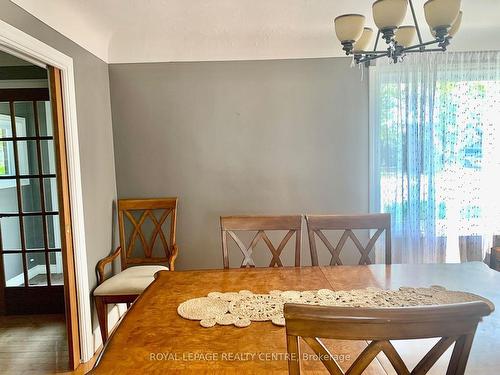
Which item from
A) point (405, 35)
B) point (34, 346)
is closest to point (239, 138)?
point (405, 35)

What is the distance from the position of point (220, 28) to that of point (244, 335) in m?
2.44

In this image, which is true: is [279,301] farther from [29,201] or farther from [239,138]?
[29,201]

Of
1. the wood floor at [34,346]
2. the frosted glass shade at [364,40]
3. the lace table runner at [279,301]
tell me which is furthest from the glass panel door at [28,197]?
the frosted glass shade at [364,40]

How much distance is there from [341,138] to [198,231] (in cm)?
149

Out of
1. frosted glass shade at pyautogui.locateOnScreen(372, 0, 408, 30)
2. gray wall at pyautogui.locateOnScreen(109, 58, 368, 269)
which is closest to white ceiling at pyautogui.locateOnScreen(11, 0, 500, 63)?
gray wall at pyautogui.locateOnScreen(109, 58, 368, 269)

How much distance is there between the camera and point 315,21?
9.14 feet

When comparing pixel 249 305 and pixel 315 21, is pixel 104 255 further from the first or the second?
pixel 315 21

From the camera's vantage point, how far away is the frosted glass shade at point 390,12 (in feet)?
4.59

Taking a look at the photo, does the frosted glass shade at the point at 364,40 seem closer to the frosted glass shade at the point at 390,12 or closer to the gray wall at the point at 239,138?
the frosted glass shade at the point at 390,12

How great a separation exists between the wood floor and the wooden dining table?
133 cm

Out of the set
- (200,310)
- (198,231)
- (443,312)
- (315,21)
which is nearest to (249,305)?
(200,310)

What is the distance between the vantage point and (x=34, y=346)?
2660 millimetres

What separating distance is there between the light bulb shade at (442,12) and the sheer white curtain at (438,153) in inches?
63.4

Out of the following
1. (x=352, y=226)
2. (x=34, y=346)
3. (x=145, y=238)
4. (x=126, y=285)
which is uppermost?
(x=352, y=226)
